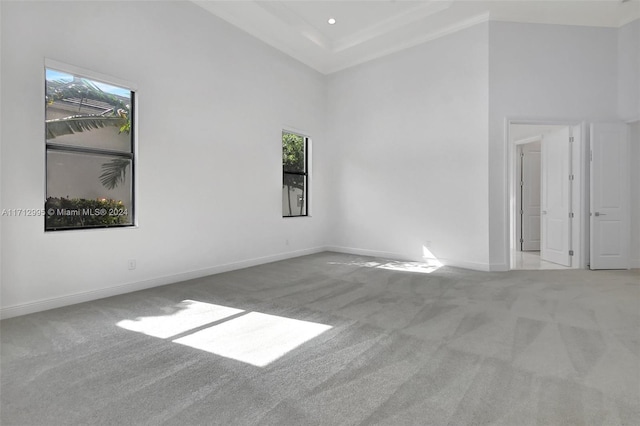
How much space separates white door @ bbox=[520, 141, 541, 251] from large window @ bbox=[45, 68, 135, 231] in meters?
8.20

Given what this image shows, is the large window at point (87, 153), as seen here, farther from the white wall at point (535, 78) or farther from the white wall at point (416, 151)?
the white wall at point (535, 78)

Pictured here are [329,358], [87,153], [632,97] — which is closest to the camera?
[329,358]

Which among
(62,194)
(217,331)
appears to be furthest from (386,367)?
(62,194)

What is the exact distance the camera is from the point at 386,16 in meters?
5.30

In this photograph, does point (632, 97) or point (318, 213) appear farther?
point (318, 213)

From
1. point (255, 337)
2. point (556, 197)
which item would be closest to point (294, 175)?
point (255, 337)

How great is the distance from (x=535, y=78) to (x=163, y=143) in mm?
5923

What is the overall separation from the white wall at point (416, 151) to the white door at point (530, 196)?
10.6 ft

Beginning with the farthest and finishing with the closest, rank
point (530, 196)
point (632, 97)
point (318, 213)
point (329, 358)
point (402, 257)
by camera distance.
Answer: point (530, 196), point (318, 213), point (402, 257), point (632, 97), point (329, 358)

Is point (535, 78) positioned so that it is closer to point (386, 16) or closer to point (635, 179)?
point (635, 179)

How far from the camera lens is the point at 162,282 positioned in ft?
14.0

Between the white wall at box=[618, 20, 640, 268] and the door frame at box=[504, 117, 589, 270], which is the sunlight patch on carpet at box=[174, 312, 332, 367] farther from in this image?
the white wall at box=[618, 20, 640, 268]

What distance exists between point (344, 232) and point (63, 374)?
5.58 m

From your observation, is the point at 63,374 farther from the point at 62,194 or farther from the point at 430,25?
the point at 430,25
